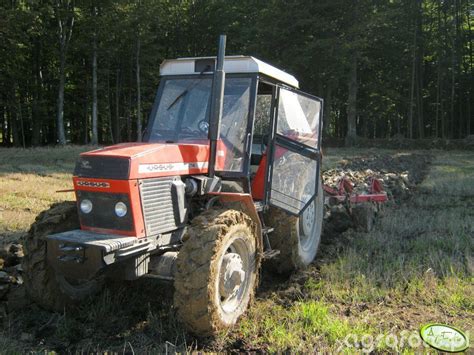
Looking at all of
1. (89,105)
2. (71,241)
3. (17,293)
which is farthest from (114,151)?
(89,105)

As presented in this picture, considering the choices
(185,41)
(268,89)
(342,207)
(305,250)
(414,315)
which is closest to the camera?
(414,315)

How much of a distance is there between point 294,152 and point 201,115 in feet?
4.50

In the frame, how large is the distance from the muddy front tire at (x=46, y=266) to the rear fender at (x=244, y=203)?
1.37 metres

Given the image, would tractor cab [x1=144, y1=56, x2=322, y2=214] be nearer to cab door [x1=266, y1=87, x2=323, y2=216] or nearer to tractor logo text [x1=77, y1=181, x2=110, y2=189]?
cab door [x1=266, y1=87, x2=323, y2=216]

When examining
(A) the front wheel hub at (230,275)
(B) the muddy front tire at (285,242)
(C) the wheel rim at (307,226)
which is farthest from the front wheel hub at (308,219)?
(A) the front wheel hub at (230,275)

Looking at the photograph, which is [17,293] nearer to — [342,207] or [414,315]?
[414,315]

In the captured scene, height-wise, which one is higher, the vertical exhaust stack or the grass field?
the vertical exhaust stack

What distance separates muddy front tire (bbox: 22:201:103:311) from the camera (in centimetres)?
421

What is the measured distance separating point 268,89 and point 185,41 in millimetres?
36119

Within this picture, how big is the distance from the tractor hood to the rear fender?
0.36 m

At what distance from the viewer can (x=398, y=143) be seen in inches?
1179

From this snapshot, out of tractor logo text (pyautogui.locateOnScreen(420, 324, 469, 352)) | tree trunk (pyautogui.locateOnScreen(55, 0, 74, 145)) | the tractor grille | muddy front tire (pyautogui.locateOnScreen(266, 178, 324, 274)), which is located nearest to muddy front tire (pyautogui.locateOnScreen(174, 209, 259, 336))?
the tractor grille

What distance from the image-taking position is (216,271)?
152 inches

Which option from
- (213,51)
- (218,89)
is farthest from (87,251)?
(213,51)
